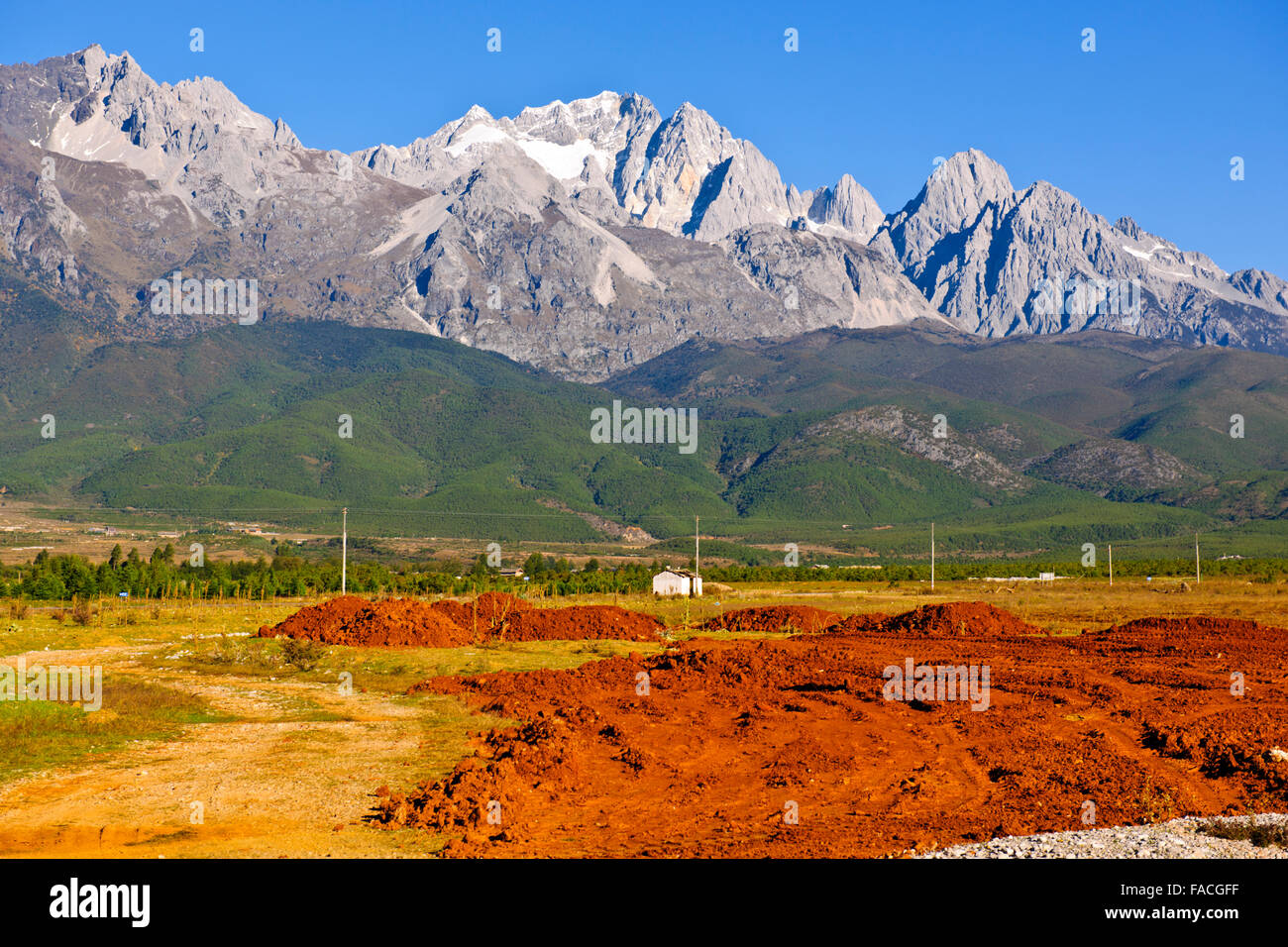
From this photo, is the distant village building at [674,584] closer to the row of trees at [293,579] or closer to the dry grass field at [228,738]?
the row of trees at [293,579]

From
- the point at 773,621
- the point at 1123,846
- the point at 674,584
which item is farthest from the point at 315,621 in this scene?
the point at 674,584

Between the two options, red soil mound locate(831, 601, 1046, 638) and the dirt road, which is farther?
red soil mound locate(831, 601, 1046, 638)

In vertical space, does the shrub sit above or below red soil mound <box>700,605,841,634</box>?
above

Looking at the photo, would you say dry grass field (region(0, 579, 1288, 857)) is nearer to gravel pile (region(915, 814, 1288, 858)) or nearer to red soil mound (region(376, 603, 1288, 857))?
red soil mound (region(376, 603, 1288, 857))

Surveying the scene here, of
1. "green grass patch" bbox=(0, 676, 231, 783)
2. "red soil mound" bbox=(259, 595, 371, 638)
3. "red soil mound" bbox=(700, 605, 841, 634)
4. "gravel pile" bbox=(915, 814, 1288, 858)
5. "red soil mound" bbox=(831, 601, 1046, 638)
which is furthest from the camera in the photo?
"red soil mound" bbox=(700, 605, 841, 634)

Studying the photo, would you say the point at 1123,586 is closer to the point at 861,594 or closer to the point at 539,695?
the point at 861,594

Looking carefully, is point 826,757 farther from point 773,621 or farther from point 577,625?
point 773,621

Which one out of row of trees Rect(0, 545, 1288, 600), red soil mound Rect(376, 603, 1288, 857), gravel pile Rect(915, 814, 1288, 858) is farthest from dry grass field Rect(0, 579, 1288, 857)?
row of trees Rect(0, 545, 1288, 600)
